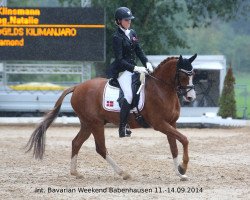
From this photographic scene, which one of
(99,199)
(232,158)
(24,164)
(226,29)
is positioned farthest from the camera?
(226,29)

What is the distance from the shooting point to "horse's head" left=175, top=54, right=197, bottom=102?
36.2 feet

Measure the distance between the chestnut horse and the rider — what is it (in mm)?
223

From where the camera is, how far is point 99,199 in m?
9.16

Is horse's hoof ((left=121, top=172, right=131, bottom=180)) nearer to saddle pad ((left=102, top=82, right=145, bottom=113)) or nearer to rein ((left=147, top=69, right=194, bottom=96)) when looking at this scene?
saddle pad ((left=102, top=82, right=145, bottom=113))

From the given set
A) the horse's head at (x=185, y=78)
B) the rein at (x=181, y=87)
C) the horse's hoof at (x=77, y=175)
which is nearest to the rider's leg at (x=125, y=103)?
the rein at (x=181, y=87)

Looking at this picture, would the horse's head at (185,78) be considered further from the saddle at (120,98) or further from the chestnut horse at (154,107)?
the saddle at (120,98)

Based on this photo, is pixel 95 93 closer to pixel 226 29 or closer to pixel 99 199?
pixel 99 199

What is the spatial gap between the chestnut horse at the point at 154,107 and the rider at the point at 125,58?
0.22m

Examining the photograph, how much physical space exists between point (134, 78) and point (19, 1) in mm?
35678

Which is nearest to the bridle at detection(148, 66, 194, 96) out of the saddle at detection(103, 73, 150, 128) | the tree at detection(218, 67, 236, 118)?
the saddle at detection(103, 73, 150, 128)

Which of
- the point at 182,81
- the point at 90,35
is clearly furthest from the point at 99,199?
the point at 90,35

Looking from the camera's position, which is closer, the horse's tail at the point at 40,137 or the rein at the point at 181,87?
the rein at the point at 181,87

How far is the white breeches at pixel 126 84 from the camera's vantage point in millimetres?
11396

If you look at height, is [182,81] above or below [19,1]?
above
